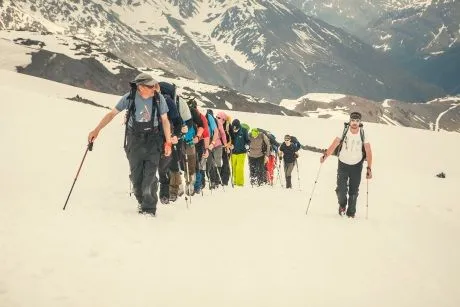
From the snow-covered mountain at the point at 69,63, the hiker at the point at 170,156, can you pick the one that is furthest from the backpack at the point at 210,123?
the snow-covered mountain at the point at 69,63

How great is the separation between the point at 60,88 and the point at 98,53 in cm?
9594

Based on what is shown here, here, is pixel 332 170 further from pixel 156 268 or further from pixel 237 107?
pixel 237 107

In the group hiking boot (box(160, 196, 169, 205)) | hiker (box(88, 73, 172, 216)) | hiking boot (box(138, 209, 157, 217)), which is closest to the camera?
hiker (box(88, 73, 172, 216))

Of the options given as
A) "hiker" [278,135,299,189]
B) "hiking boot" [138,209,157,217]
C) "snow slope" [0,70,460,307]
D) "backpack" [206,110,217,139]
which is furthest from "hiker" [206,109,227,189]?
"hiking boot" [138,209,157,217]

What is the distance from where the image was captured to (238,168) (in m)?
15.3

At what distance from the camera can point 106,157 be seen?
15.5 m

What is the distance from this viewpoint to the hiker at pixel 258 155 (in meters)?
15.9

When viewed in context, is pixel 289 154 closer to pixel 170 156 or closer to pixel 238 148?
pixel 238 148

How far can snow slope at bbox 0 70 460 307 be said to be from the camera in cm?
475

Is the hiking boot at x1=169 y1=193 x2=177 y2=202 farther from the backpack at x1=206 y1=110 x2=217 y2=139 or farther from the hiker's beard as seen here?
the hiker's beard

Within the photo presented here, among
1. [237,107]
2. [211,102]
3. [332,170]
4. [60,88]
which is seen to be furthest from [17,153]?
[237,107]

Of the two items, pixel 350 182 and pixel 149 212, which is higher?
pixel 350 182

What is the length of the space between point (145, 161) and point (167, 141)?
534 mm

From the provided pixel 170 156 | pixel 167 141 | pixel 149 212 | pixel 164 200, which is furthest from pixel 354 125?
pixel 149 212
